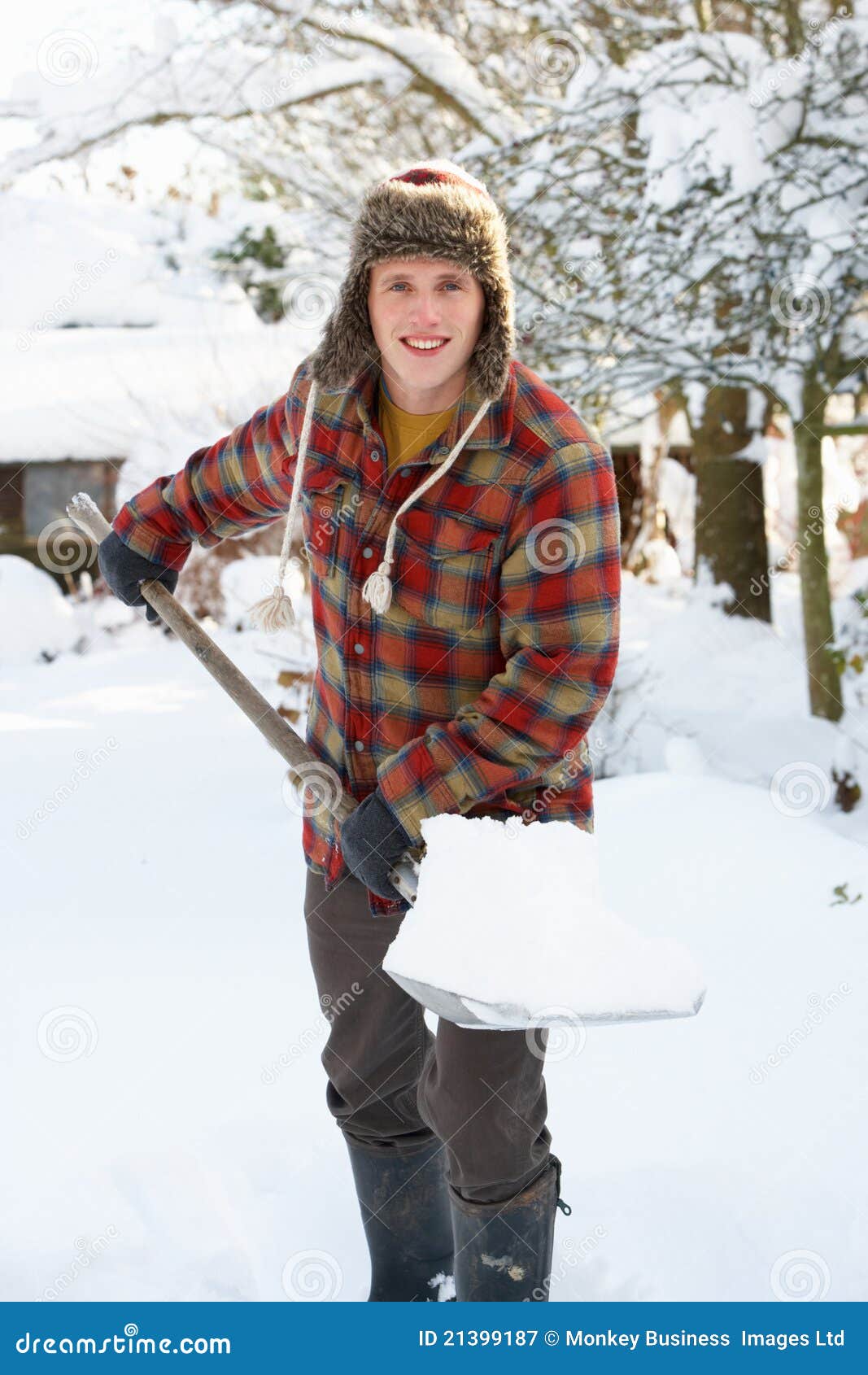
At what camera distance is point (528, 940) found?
155cm

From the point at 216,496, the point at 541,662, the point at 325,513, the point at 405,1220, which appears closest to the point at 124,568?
the point at 216,496

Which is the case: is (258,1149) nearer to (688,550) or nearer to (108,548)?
(108,548)

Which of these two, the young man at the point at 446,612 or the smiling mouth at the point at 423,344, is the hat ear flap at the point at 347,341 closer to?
the young man at the point at 446,612

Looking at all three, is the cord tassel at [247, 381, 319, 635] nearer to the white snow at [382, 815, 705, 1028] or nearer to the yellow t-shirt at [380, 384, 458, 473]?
the yellow t-shirt at [380, 384, 458, 473]

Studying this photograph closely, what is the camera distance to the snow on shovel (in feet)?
4.93

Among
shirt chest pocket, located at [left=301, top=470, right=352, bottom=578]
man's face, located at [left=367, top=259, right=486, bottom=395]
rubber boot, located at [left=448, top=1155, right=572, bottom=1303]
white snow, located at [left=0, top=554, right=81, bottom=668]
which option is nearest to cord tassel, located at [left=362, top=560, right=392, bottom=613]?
shirt chest pocket, located at [left=301, top=470, right=352, bottom=578]

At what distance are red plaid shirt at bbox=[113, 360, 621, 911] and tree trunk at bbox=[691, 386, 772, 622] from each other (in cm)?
545

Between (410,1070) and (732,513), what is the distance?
5.65 metres

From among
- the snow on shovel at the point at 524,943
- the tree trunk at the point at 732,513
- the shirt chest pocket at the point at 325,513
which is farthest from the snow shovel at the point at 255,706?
the tree trunk at the point at 732,513

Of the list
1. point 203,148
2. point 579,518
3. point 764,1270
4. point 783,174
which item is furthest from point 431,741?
point 203,148

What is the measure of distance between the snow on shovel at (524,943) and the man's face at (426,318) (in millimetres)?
639

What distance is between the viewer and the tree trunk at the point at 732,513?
23.0 feet

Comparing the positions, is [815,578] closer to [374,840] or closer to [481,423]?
[481,423]

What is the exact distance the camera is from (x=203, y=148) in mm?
6812
